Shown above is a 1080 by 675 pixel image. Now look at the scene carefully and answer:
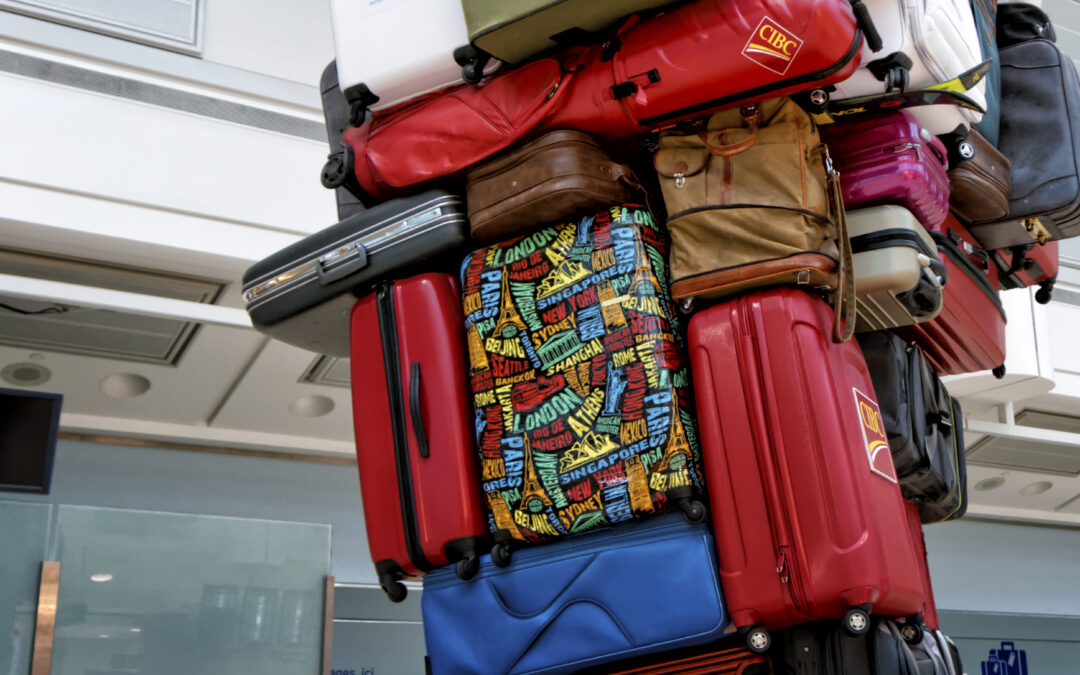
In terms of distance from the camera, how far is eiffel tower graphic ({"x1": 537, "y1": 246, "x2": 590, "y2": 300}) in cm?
213

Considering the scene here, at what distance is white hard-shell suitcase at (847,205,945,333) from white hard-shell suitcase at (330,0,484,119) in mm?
823

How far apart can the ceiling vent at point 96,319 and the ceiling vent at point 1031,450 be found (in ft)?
15.1

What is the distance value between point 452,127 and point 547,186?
0.29 metres

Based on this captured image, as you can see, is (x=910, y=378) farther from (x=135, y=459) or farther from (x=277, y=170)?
(x=135, y=459)

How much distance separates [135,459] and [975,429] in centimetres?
449

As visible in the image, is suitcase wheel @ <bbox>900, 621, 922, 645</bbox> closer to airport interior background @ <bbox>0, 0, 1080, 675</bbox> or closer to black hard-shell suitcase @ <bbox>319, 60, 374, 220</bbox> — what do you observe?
black hard-shell suitcase @ <bbox>319, 60, 374, 220</bbox>

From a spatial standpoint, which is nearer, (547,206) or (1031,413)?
(547,206)

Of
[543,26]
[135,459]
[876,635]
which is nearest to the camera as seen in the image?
[876,635]

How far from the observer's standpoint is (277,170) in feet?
15.2

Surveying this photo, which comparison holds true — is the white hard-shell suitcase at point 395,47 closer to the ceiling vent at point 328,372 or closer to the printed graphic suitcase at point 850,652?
the printed graphic suitcase at point 850,652

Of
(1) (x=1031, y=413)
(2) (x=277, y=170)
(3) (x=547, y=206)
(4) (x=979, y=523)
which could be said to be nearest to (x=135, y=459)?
(2) (x=277, y=170)

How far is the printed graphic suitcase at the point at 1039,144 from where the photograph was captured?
97.7 inches

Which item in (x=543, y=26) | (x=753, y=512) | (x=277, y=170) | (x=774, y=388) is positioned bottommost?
(x=753, y=512)

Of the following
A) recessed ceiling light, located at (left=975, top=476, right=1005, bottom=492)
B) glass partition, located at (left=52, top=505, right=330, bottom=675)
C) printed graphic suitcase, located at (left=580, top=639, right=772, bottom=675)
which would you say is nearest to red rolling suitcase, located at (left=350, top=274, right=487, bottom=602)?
printed graphic suitcase, located at (left=580, top=639, right=772, bottom=675)
